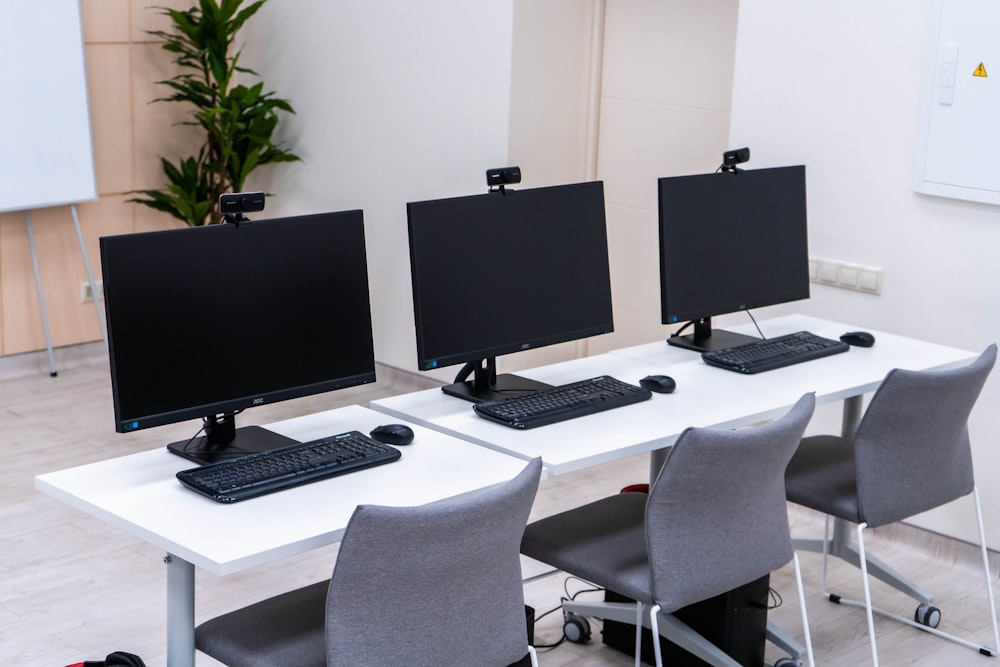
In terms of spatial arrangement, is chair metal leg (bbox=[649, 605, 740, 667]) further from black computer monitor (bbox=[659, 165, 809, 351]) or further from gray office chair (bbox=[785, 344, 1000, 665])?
black computer monitor (bbox=[659, 165, 809, 351])

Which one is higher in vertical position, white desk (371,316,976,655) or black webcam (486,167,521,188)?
black webcam (486,167,521,188)

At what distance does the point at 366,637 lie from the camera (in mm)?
2137

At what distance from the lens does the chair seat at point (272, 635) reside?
2305 millimetres

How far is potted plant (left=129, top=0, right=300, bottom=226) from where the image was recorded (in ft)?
18.2

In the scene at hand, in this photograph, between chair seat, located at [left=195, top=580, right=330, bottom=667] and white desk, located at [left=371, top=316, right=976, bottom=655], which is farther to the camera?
white desk, located at [left=371, top=316, right=976, bottom=655]

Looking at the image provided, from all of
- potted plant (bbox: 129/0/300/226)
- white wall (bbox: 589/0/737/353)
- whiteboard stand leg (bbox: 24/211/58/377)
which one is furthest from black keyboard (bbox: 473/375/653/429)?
whiteboard stand leg (bbox: 24/211/58/377)

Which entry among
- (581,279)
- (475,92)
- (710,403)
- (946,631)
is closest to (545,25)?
(475,92)

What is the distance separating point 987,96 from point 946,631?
1.60 metres

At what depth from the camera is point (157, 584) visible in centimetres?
369

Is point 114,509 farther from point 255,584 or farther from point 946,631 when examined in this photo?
point 946,631

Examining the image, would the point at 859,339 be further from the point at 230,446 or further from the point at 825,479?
the point at 230,446

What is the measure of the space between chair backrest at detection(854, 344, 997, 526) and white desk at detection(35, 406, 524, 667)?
98 centimetres

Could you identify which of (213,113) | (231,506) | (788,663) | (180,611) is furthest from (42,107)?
(788,663)

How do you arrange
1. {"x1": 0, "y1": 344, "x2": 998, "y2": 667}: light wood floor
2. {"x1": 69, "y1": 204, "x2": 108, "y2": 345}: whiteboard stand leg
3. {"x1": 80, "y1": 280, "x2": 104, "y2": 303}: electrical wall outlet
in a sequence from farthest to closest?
{"x1": 80, "y1": 280, "x2": 104, "y2": 303}: electrical wall outlet
{"x1": 69, "y1": 204, "x2": 108, "y2": 345}: whiteboard stand leg
{"x1": 0, "y1": 344, "x2": 998, "y2": 667}: light wood floor
